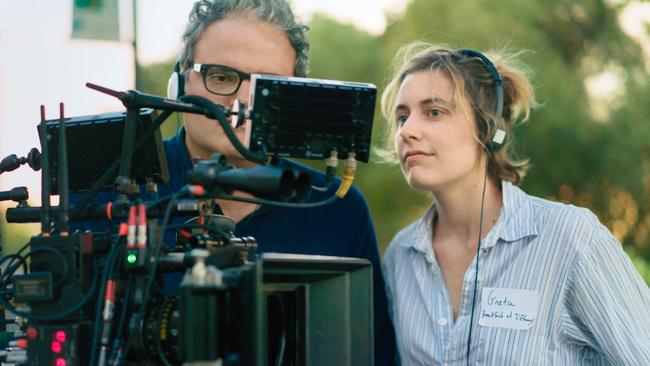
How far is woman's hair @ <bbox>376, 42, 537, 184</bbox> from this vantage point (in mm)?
2484

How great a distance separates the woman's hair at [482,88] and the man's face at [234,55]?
15.3 inches

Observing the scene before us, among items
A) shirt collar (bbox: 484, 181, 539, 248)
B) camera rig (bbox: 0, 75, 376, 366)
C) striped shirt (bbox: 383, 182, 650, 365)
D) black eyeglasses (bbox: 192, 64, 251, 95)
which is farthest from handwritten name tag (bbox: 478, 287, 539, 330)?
black eyeglasses (bbox: 192, 64, 251, 95)

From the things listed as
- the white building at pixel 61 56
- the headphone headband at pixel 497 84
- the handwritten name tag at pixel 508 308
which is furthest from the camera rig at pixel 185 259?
the white building at pixel 61 56

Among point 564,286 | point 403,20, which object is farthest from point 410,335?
point 403,20

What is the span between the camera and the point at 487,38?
Result: 10492 millimetres

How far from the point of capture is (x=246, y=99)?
2270mm

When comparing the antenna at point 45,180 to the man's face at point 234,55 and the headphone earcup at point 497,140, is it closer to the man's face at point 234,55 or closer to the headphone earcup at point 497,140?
the man's face at point 234,55

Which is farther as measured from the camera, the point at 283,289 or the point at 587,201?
the point at 587,201

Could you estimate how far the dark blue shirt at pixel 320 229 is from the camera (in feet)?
8.25

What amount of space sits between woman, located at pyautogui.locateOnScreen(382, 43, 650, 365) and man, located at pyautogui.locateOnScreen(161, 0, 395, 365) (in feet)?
0.46

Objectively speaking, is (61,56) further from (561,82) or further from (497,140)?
(561,82)

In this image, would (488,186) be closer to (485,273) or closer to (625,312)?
(485,273)

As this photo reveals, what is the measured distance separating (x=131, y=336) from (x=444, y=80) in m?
1.31

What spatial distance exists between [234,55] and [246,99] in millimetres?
165
